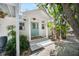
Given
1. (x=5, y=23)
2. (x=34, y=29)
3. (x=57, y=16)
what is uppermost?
(x=57, y=16)

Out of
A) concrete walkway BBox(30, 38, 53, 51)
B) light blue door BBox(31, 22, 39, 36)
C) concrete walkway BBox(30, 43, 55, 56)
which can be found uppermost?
light blue door BBox(31, 22, 39, 36)

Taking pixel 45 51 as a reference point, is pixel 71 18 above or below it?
above

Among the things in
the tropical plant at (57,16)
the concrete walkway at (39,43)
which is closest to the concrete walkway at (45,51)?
the concrete walkway at (39,43)

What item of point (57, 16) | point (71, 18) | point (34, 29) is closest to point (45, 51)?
point (34, 29)

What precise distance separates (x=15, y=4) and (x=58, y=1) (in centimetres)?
98

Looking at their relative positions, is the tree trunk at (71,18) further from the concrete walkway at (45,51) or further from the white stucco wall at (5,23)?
the white stucco wall at (5,23)

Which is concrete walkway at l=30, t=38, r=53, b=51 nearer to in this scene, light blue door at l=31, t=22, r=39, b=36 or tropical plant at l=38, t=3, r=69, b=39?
light blue door at l=31, t=22, r=39, b=36

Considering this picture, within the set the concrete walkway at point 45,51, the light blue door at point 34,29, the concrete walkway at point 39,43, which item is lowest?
the concrete walkway at point 45,51

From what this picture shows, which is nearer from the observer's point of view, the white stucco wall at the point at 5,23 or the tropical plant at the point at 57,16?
the white stucco wall at the point at 5,23

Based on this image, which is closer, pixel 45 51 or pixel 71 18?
pixel 71 18

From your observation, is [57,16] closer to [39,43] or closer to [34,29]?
[34,29]

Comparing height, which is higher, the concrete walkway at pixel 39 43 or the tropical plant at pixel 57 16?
the tropical plant at pixel 57 16

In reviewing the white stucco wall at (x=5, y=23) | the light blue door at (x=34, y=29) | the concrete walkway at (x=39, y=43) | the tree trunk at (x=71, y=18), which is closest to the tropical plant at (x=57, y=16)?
the tree trunk at (x=71, y=18)

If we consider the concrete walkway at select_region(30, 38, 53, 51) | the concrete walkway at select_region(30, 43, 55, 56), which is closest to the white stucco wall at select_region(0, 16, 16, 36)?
→ the concrete walkway at select_region(30, 38, 53, 51)
